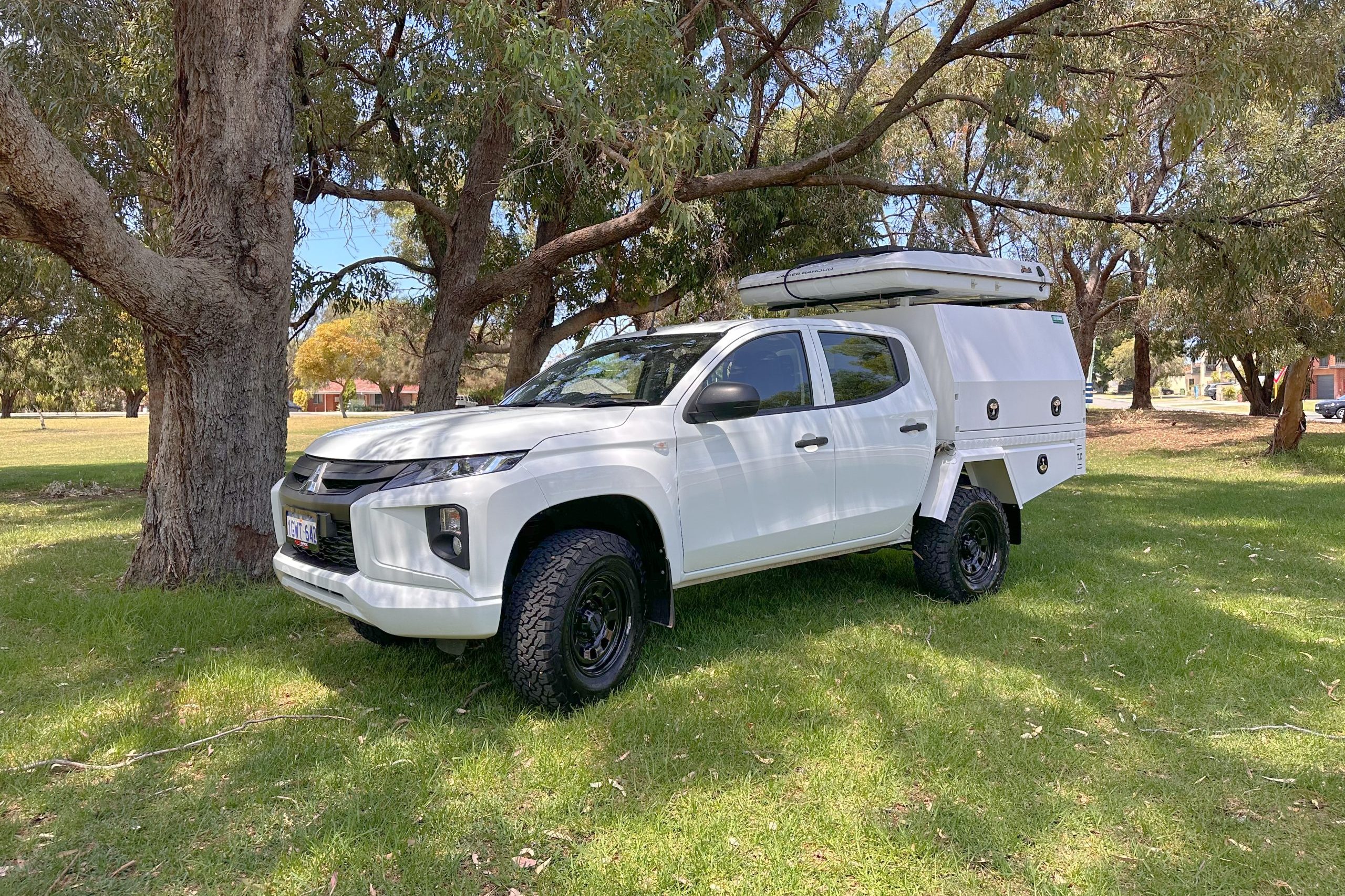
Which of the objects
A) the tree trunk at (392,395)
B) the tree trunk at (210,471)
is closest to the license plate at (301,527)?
the tree trunk at (210,471)

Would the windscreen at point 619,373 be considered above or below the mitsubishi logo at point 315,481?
above

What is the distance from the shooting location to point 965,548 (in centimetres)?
634

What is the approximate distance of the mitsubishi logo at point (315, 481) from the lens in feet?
13.9

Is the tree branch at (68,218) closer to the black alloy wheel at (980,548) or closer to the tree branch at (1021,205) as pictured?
the black alloy wheel at (980,548)

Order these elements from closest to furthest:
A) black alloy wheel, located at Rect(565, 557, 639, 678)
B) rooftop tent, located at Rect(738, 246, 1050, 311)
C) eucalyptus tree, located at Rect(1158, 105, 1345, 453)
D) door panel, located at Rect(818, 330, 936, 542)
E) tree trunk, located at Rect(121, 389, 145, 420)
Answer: black alloy wheel, located at Rect(565, 557, 639, 678) < door panel, located at Rect(818, 330, 936, 542) < rooftop tent, located at Rect(738, 246, 1050, 311) < eucalyptus tree, located at Rect(1158, 105, 1345, 453) < tree trunk, located at Rect(121, 389, 145, 420)

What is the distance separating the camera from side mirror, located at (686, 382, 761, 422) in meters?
4.44

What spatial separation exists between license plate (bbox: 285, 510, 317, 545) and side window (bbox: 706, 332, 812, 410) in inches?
87.9

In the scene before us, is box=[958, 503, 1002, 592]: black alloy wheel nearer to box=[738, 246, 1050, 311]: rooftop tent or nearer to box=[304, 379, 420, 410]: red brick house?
box=[738, 246, 1050, 311]: rooftop tent

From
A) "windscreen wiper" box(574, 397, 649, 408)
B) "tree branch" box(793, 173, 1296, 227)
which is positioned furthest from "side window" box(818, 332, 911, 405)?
"tree branch" box(793, 173, 1296, 227)

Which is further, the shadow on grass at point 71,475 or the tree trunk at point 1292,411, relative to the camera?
the tree trunk at point 1292,411

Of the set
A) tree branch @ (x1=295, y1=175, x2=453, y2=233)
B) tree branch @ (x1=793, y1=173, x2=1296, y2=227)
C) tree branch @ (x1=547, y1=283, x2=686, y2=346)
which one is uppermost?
tree branch @ (x1=295, y1=175, x2=453, y2=233)

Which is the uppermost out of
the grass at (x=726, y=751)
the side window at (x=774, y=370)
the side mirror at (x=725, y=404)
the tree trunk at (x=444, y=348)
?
the tree trunk at (x=444, y=348)

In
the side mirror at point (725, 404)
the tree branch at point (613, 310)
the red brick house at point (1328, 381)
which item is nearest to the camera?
the side mirror at point (725, 404)

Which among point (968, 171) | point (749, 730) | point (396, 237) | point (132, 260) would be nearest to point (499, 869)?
point (749, 730)
